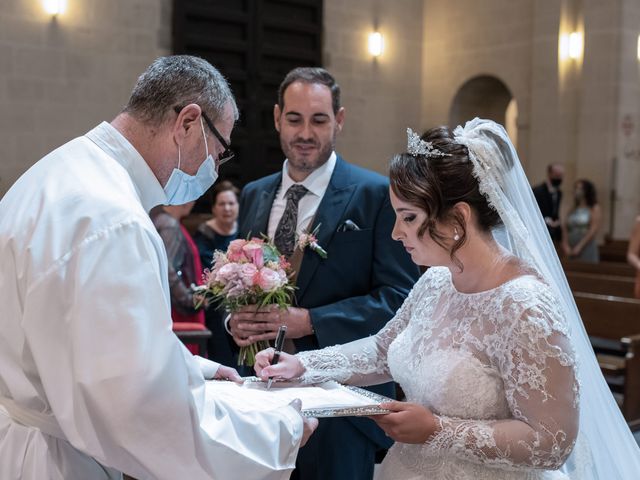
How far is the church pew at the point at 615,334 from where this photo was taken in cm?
521

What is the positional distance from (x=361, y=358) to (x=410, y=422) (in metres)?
0.49

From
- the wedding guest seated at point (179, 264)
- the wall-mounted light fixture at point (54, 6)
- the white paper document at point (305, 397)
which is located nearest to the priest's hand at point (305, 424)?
the white paper document at point (305, 397)

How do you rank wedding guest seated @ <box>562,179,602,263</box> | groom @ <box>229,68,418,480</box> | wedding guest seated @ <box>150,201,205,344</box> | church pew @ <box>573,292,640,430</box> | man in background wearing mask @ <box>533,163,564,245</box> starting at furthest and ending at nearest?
man in background wearing mask @ <box>533,163,564,245</box> < wedding guest seated @ <box>562,179,602,263</box> < church pew @ <box>573,292,640,430</box> < wedding guest seated @ <box>150,201,205,344</box> < groom @ <box>229,68,418,480</box>

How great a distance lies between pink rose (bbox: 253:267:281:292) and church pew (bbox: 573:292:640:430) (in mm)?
3497

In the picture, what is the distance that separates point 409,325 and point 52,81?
718 centimetres

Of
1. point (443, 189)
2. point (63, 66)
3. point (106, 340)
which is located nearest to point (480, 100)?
point (63, 66)

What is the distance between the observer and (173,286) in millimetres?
4441

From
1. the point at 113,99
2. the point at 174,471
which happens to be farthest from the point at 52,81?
the point at 174,471

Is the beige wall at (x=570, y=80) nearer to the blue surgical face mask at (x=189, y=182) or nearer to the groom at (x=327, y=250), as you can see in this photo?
the groom at (x=327, y=250)

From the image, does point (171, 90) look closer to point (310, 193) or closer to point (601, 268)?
point (310, 193)

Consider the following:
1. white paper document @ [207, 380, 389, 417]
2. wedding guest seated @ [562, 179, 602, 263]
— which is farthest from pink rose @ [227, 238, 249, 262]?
wedding guest seated @ [562, 179, 602, 263]

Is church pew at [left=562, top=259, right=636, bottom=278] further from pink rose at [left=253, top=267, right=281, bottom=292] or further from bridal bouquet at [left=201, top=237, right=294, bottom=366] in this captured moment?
pink rose at [left=253, top=267, right=281, bottom=292]

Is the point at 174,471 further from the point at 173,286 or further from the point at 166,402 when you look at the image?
the point at 173,286

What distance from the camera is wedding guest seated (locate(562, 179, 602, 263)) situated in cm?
898
